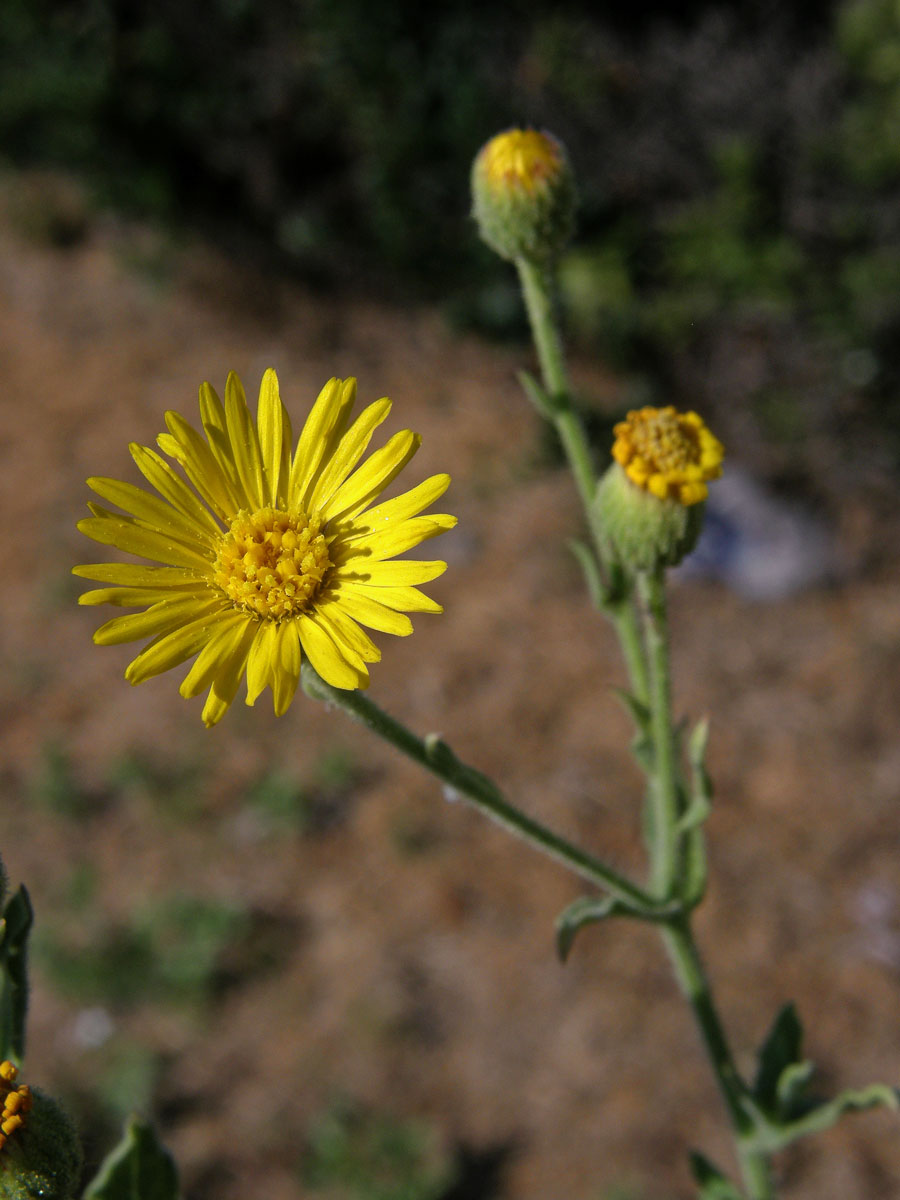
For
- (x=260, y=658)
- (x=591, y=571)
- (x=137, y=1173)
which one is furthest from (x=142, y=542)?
(x=137, y=1173)

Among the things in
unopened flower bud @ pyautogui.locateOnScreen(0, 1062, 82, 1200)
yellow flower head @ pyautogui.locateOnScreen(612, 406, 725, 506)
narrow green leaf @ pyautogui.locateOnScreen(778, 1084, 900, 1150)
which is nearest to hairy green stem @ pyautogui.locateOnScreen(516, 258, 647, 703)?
yellow flower head @ pyautogui.locateOnScreen(612, 406, 725, 506)

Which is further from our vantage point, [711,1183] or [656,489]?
[711,1183]

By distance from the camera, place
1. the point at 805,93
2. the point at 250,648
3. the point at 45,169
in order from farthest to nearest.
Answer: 1. the point at 45,169
2. the point at 805,93
3. the point at 250,648

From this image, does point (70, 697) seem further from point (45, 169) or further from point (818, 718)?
point (45, 169)

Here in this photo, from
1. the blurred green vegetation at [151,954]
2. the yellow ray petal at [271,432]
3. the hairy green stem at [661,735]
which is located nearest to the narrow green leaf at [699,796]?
the hairy green stem at [661,735]

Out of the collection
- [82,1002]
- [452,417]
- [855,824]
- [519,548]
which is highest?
[452,417]

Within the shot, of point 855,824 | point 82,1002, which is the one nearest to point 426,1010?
point 82,1002

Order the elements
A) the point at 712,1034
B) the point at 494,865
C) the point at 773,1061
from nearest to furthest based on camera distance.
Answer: the point at 712,1034 < the point at 773,1061 < the point at 494,865

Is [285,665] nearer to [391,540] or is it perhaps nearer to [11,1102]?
[391,540]
